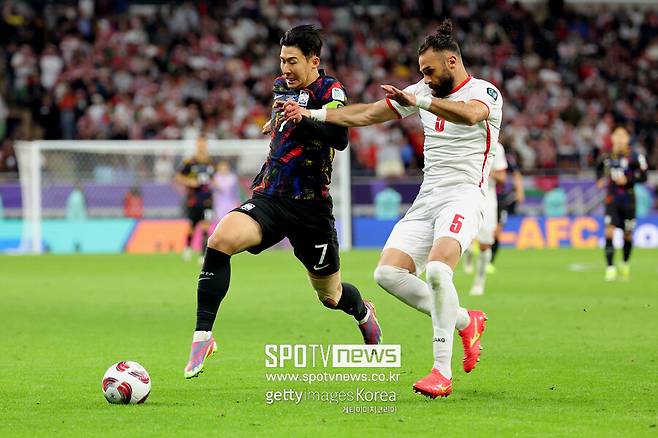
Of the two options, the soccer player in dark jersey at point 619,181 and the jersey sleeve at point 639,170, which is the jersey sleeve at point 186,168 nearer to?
the soccer player in dark jersey at point 619,181

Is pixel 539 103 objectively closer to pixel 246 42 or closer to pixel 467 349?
pixel 246 42

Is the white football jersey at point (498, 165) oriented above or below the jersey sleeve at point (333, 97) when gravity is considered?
below

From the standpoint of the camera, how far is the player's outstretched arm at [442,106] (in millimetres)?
7207

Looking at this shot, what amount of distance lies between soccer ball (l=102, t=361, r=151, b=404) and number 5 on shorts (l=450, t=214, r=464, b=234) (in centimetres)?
221

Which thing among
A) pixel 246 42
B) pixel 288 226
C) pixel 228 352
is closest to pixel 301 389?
pixel 288 226

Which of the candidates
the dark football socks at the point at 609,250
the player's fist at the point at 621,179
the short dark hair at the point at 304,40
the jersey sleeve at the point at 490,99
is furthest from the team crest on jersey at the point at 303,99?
the dark football socks at the point at 609,250

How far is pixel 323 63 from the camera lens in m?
32.6

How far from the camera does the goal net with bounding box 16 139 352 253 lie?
26.8m

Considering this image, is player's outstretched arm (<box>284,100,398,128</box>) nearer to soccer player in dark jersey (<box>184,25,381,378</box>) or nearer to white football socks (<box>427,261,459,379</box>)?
soccer player in dark jersey (<box>184,25,381,378</box>)

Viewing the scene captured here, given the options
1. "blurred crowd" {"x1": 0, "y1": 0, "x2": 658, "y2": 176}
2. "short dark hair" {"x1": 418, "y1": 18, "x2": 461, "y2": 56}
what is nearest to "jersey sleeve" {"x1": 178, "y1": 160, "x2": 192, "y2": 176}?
"blurred crowd" {"x1": 0, "y1": 0, "x2": 658, "y2": 176}

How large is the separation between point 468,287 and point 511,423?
1085cm

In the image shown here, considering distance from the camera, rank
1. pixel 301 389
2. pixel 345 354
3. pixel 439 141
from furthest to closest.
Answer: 1. pixel 345 354
2. pixel 439 141
3. pixel 301 389

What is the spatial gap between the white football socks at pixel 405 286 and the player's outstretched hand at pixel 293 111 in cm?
122

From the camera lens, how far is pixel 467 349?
804 cm
